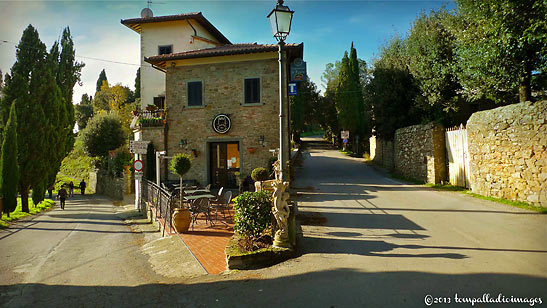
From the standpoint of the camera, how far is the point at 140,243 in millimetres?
9250

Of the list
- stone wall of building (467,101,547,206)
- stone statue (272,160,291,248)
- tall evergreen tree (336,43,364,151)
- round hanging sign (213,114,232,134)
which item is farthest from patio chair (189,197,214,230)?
tall evergreen tree (336,43,364,151)

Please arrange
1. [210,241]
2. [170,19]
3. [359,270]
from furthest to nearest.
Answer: [170,19]
[210,241]
[359,270]

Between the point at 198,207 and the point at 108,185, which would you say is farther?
the point at 108,185

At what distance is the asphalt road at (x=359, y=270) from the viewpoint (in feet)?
13.1

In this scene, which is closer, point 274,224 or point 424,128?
point 274,224

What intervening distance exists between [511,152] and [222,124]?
1194cm

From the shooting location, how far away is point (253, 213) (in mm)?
5879

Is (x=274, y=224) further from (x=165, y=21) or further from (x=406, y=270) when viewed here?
(x=165, y=21)

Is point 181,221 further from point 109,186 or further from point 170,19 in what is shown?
point 109,186

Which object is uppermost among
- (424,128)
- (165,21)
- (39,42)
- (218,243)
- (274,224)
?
Result: (165,21)

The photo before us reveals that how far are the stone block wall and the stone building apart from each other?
24.0 ft

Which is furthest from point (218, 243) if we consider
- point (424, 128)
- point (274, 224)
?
point (424, 128)

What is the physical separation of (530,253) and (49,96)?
23.8 metres

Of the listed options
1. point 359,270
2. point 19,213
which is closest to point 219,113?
point 19,213
